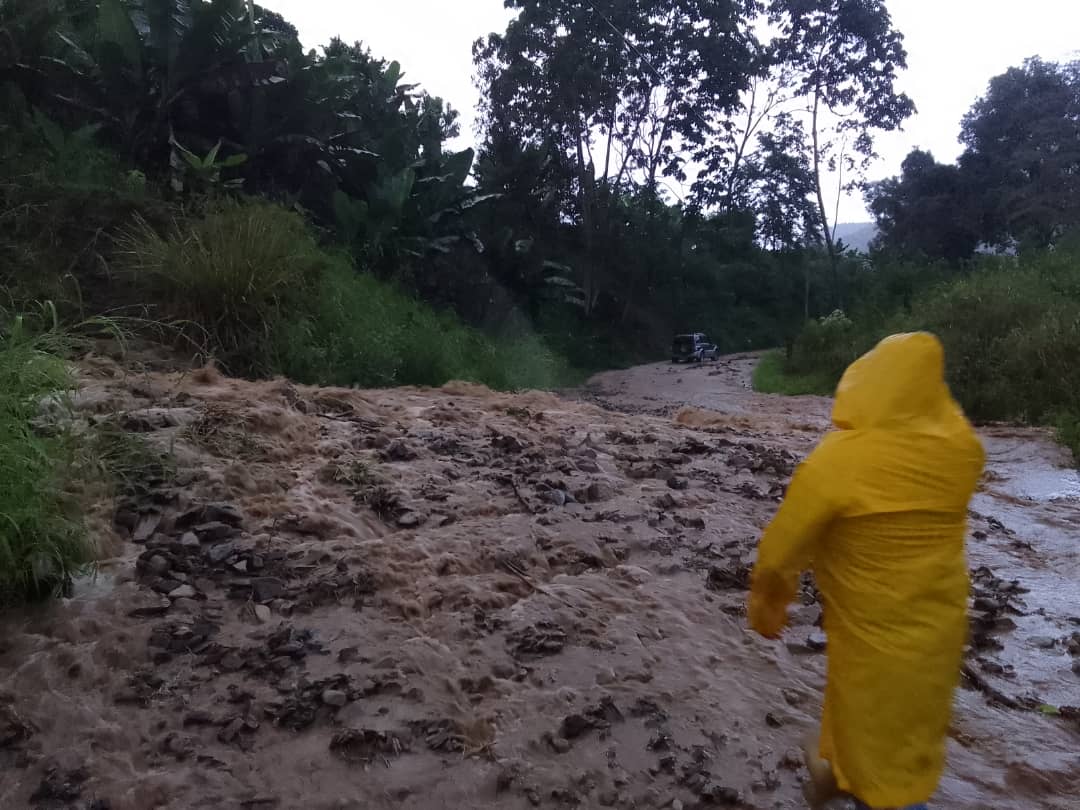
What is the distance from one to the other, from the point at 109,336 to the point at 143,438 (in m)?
4.52

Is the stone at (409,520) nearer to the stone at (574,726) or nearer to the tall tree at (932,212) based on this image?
the stone at (574,726)

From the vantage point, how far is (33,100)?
13594mm

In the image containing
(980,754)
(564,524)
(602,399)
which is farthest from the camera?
(602,399)

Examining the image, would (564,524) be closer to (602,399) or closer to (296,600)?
(296,600)

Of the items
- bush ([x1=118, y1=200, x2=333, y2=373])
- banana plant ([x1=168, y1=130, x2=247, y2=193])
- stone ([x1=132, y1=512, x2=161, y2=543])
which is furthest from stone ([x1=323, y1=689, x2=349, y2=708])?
banana plant ([x1=168, y1=130, x2=247, y2=193])

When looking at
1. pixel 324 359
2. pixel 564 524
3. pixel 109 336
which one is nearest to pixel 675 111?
pixel 324 359

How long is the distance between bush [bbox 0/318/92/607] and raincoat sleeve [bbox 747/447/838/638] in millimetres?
2877

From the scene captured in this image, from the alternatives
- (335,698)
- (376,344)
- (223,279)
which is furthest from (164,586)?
(376,344)

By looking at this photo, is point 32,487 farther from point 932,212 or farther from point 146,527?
point 932,212

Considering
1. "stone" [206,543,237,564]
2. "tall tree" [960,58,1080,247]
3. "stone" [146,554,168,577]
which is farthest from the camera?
"tall tree" [960,58,1080,247]

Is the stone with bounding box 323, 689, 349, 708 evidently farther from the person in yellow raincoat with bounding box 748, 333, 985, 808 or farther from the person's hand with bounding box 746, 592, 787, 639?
the person in yellow raincoat with bounding box 748, 333, 985, 808

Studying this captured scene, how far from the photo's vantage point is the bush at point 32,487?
11.4 ft

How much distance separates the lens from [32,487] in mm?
3566

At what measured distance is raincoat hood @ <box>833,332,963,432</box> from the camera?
214 cm
